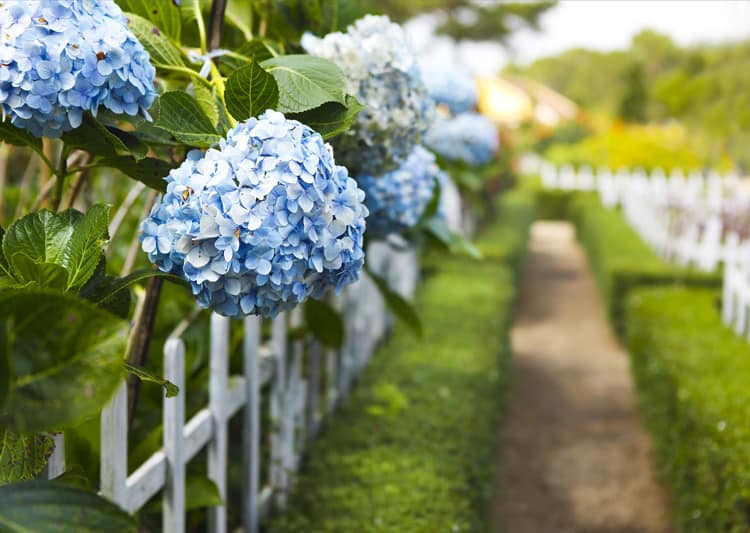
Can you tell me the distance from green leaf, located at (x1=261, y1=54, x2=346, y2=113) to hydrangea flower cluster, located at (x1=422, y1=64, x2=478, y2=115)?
2.68m

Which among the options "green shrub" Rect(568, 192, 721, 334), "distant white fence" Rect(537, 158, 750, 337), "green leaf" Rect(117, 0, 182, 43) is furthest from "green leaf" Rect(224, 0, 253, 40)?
"green shrub" Rect(568, 192, 721, 334)

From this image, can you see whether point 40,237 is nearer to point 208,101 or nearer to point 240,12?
point 208,101

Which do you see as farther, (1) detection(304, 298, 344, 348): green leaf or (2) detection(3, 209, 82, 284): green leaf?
(1) detection(304, 298, 344, 348): green leaf

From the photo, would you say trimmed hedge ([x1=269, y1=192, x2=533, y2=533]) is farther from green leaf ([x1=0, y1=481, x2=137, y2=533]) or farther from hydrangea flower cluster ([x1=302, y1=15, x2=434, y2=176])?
green leaf ([x1=0, y1=481, x2=137, y2=533])

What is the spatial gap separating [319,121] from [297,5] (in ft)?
1.53

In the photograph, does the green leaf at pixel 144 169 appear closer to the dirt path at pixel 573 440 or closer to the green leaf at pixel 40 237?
the green leaf at pixel 40 237

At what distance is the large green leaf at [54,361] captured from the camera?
0.68m

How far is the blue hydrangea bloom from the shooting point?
88 cm

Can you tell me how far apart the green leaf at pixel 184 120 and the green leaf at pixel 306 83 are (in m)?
0.09

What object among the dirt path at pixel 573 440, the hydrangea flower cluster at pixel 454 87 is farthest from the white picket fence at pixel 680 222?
the hydrangea flower cluster at pixel 454 87

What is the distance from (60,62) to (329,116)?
32 centimetres

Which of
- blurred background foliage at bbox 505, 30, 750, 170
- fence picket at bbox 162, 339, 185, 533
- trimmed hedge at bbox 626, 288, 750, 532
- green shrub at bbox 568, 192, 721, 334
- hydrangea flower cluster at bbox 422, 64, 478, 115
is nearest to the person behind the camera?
fence picket at bbox 162, 339, 185, 533

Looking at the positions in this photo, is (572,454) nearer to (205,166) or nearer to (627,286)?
(627,286)

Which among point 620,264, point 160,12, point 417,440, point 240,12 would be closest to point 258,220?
point 160,12
